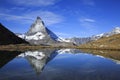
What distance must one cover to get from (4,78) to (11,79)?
1137 millimetres

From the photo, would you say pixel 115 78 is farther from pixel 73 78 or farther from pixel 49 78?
pixel 49 78

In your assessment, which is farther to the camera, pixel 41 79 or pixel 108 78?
pixel 108 78

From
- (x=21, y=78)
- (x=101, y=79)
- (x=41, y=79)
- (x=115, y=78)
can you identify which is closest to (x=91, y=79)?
(x=101, y=79)

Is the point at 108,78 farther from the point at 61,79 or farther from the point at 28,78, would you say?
the point at 28,78

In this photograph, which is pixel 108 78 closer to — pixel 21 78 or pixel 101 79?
pixel 101 79

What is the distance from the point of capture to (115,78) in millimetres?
33062

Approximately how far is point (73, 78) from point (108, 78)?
4.54 meters

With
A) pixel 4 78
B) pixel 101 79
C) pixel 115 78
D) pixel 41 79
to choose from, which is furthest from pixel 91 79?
pixel 4 78

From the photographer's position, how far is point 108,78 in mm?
33250

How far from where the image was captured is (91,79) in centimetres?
3212

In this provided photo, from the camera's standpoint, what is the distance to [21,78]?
32.5 m

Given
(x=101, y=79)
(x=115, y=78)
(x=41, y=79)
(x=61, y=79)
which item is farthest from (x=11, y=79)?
(x=115, y=78)

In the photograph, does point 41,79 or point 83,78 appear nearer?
point 41,79

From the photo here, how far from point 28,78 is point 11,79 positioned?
2110mm
